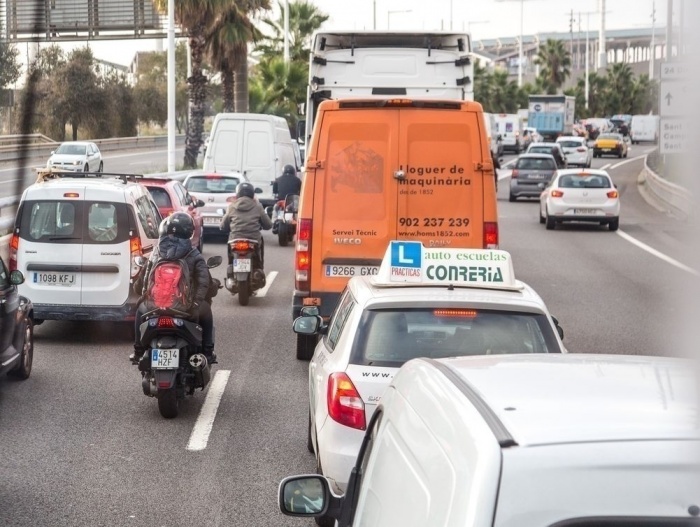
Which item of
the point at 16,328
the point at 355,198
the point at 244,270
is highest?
the point at 355,198

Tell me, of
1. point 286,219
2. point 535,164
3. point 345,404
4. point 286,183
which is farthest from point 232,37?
point 345,404

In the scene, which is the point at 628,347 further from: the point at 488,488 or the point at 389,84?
the point at 488,488

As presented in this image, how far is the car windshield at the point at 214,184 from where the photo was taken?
26.0m

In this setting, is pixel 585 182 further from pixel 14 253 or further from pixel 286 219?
pixel 14 253

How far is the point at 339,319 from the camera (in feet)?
25.2

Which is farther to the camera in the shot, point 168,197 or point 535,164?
point 535,164

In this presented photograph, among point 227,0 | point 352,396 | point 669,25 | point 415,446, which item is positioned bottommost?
point 352,396

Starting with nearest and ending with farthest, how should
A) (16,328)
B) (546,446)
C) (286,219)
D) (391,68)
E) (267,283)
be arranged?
(546,446)
(16,328)
(391,68)
(267,283)
(286,219)

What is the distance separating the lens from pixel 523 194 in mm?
42531

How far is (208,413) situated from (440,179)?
358 cm

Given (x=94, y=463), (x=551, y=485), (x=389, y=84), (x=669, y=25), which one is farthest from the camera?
(x=389, y=84)

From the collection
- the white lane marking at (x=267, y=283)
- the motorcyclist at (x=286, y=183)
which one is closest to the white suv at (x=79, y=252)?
the white lane marking at (x=267, y=283)

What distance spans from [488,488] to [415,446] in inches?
26.5

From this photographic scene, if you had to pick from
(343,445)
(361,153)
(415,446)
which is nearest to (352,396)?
(343,445)
